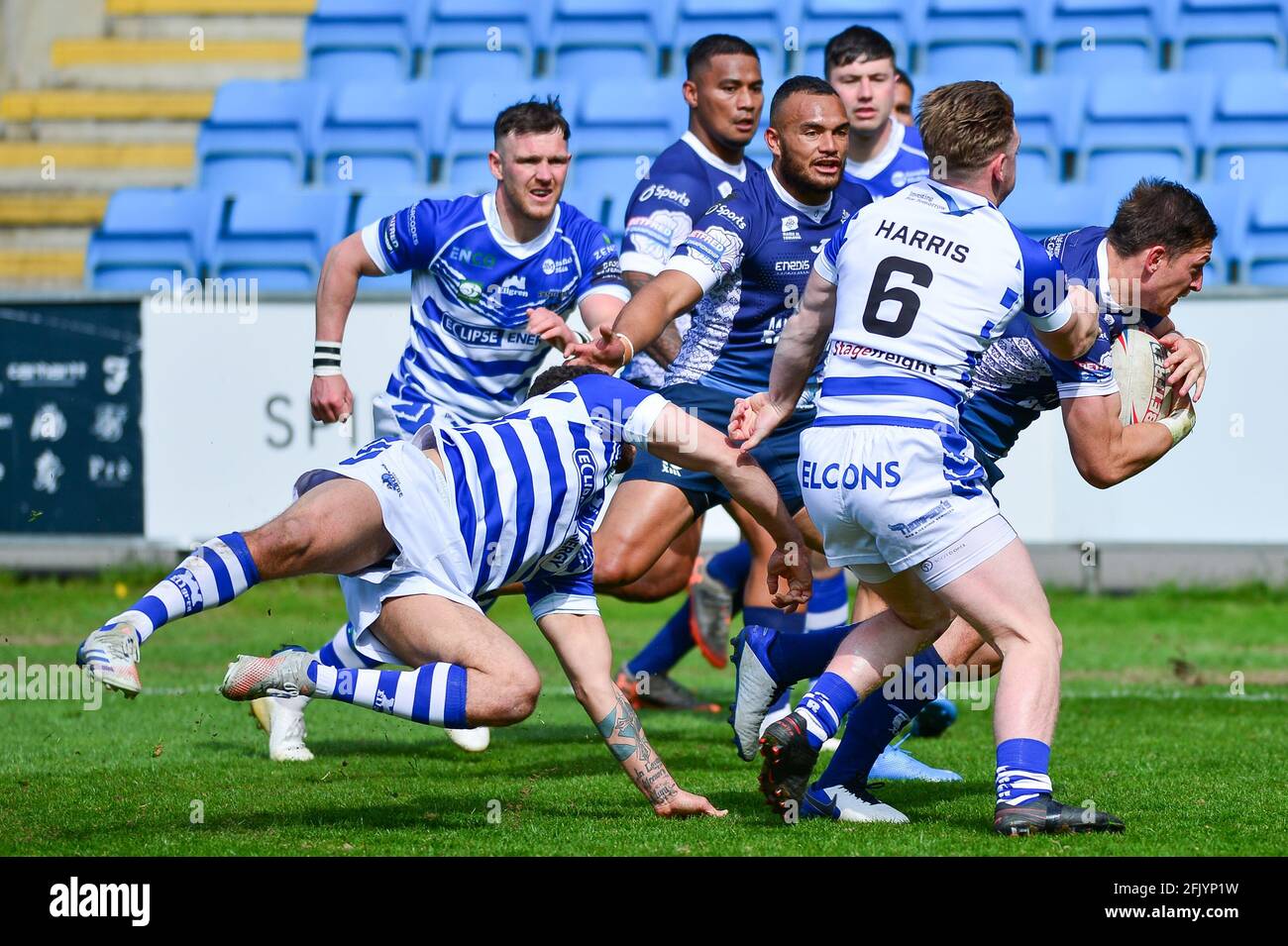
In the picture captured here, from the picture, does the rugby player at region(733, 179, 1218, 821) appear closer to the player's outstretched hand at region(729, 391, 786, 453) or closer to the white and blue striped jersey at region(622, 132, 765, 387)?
the player's outstretched hand at region(729, 391, 786, 453)

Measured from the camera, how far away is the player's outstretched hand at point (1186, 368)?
5.30 metres

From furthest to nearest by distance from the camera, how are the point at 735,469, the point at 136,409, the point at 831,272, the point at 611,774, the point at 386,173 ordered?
1. the point at 386,173
2. the point at 136,409
3. the point at 611,774
4. the point at 735,469
5. the point at 831,272

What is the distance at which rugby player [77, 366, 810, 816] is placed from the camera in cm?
462

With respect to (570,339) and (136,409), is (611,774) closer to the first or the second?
(570,339)

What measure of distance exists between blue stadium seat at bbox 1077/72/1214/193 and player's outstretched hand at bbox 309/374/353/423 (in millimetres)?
8403

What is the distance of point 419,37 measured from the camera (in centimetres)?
1617

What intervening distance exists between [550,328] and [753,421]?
0.90 meters

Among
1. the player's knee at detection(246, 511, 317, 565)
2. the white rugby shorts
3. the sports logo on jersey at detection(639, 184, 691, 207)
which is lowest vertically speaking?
the player's knee at detection(246, 511, 317, 565)

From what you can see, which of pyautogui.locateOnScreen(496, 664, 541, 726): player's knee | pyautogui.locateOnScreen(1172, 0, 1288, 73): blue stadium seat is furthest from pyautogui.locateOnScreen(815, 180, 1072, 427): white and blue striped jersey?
pyautogui.locateOnScreen(1172, 0, 1288, 73): blue stadium seat

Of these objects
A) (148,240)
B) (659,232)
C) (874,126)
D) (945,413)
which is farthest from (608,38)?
(945,413)

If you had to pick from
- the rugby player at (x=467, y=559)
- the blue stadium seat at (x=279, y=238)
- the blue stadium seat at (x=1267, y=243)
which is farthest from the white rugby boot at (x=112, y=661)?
the blue stadium seat at (x=1267, y=243)
